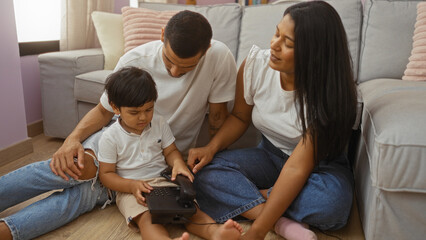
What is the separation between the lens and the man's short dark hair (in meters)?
1.10

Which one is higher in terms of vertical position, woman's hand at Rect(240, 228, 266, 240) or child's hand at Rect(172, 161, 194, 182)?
child's hand at Rect(172, 161, 194, 182)

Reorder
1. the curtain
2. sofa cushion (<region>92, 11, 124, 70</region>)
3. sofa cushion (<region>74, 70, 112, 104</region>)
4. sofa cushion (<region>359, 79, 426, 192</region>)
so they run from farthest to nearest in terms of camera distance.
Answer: the curtain → sofa cushion (<region>92, 11, 124, 70</region>) → sofa cushion (<region>74, 70, 112, 104</region>) → sofa cushion (<region>359, 79, 426, 192</region>)

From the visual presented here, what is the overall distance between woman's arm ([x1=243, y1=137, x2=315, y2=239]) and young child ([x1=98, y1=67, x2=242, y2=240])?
154 millimetres

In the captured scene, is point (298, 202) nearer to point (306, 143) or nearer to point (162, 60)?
point (306, 143)

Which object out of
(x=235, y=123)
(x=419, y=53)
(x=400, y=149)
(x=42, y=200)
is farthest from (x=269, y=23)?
(x=42, y=200)

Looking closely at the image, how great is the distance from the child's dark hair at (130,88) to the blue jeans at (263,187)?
1.15 feet

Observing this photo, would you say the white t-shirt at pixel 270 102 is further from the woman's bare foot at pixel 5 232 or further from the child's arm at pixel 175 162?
the woman's bare foot at pixel 5 232

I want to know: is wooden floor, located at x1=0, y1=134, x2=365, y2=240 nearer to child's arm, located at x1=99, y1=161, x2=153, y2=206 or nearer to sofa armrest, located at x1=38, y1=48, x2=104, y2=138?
child's arm, located at x1=99, y1=161, x2=153, y2=206

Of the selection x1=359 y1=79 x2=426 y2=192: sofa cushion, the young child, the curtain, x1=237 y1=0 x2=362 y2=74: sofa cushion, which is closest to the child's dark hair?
the young child

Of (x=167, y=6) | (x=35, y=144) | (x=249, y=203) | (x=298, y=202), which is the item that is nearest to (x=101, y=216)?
(x=249, y=203)

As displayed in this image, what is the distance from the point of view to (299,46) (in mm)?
1062

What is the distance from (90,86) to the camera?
189 cm

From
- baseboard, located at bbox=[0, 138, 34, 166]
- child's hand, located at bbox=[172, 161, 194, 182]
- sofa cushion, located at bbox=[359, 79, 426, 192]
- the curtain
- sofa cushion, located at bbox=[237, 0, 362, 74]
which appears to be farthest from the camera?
the curtain

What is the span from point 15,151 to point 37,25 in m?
0.93
